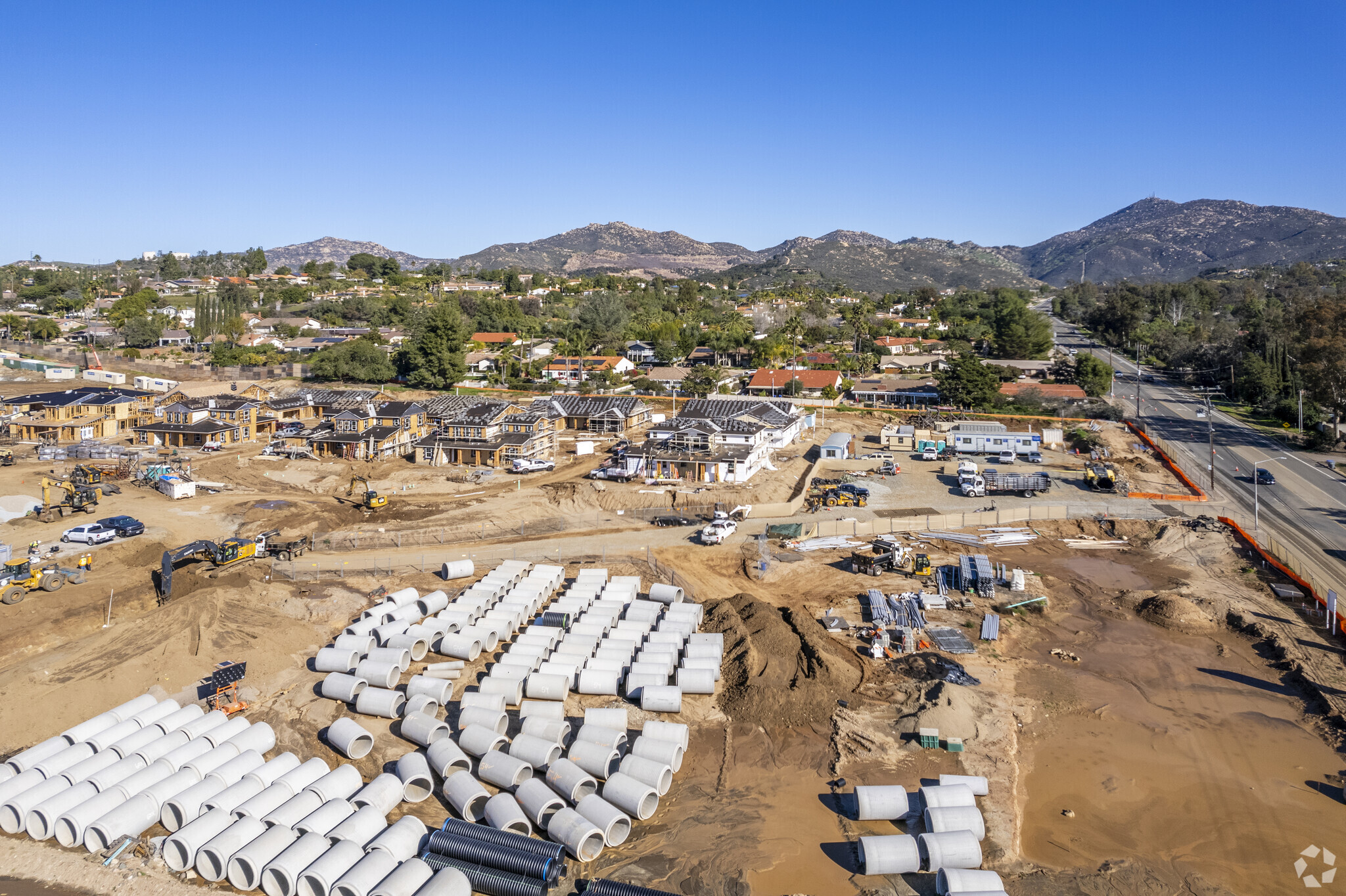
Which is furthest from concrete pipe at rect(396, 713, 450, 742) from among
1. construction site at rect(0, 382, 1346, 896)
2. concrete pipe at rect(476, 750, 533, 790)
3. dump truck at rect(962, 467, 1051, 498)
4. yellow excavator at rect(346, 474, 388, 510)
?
dump truck at rect(962, 467, 1051, 498)

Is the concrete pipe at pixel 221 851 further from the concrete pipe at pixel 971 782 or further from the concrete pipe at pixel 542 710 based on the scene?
the concrete pipe at pixel 971 782

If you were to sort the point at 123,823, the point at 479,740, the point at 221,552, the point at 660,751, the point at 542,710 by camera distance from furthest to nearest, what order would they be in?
the point at 221,552 → the point at 542,710 → the point at 479,740 → the point at 660,751 → the point at 123,823

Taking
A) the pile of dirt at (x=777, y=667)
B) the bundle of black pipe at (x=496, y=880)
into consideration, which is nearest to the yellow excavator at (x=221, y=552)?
the pile of dirt at (x=777, y=667)

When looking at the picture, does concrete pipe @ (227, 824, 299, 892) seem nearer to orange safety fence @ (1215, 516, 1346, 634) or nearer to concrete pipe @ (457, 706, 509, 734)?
concrete pipe @ (457, 706, 509, 734)

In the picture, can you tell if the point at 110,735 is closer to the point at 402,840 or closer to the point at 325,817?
the point at 325,817

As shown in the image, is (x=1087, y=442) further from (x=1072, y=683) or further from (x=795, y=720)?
(x=795, y=720)

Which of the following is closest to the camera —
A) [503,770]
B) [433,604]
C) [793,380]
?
[503,770]

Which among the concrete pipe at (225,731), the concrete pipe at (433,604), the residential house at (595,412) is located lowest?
the concrete pipe at (225,731)

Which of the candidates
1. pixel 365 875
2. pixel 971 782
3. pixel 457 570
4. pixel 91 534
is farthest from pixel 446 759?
pixel 91 534
